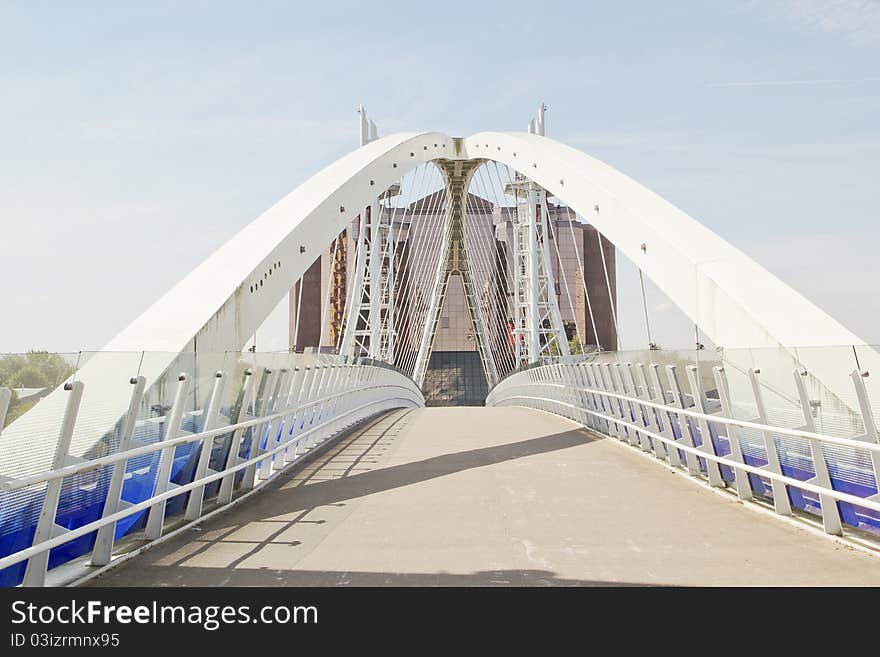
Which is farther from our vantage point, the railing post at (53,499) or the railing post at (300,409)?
the railing post at (300,409)

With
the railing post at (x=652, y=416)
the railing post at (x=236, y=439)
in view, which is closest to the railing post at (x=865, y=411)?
the railing post at (x=652, y=416)

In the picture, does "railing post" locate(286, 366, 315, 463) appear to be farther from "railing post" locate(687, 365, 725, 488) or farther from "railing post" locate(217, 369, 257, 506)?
"railing post" locate(687, 365, 725, 488)

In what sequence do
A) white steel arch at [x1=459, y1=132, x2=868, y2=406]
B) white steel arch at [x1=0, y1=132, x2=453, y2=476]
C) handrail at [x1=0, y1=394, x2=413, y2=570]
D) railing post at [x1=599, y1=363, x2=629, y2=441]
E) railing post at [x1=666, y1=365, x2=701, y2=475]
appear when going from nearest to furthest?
1. handrail at [x1=0, y1=394, x2=413, y2=570]
2. white steel arch at [x1=0, y1=132, x2=453, y2=476]
3. railing post at [x1=666, y1=365, x2=701, y2=475]
4. white steel arch at [x1=459, y1=132, x2=868, y2=406]
5. railing post at [x1=599, y1=363, x2=629, y2=441]

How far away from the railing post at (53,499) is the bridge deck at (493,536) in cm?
47

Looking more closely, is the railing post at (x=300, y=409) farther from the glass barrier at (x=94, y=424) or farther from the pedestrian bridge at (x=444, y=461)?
the glass barrier at (x=94, y=424)

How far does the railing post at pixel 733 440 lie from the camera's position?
781 centimetres

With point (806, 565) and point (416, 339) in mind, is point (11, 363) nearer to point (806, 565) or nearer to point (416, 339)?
point (806, 565)

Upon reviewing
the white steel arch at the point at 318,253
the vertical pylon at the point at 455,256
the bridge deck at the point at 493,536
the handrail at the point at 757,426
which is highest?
the vertical pylon at the point at 455,256

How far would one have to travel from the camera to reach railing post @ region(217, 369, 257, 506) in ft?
25.7

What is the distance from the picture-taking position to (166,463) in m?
6.43

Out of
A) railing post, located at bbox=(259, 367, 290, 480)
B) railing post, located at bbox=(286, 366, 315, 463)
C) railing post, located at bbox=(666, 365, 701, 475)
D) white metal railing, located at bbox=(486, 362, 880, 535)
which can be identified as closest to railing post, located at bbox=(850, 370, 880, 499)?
white metal railing, located at bbox=(486, 362, 880, 535)

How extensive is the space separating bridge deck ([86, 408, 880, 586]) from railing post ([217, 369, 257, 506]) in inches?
9.8

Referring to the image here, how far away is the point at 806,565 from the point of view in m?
5.34

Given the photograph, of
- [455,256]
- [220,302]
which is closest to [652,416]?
[220,302]
